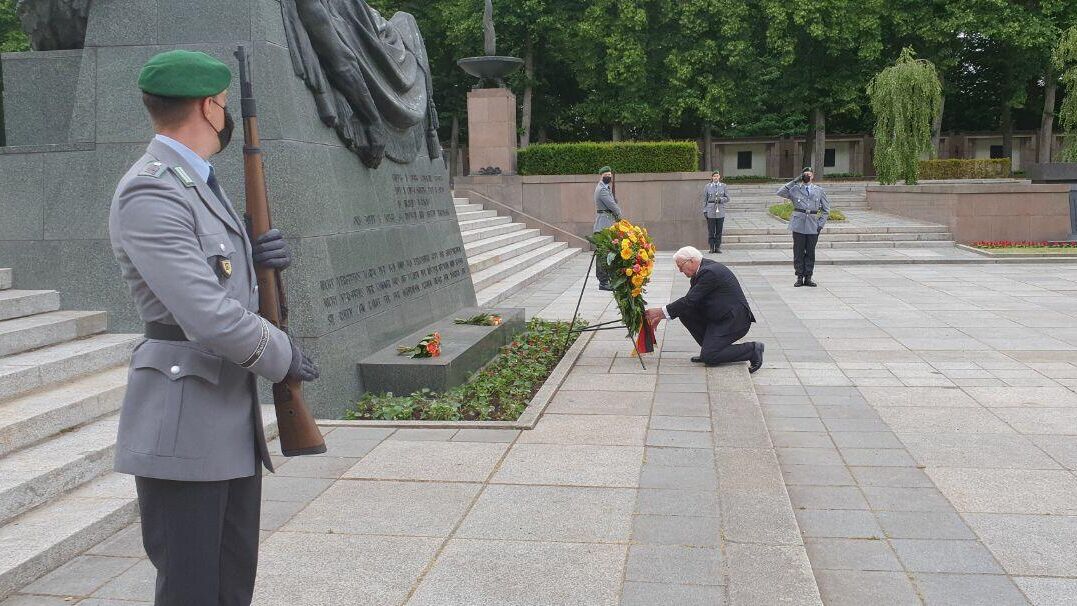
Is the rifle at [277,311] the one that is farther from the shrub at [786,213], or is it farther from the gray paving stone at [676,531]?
the shrub at [786,213]

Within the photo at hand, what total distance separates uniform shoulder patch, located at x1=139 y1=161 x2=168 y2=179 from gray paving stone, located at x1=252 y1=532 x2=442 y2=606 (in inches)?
75.3

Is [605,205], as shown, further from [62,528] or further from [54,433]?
[62,528]

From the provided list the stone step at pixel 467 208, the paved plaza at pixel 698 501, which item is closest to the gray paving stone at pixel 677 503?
the paved plaza at pixel 698 501

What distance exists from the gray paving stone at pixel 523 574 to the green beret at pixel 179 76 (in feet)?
6.83

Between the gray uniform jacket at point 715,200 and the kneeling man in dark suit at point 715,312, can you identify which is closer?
the kneeling man in dark suit at point 715,312

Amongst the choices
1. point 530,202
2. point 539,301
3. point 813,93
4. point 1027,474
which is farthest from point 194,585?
point 813,93

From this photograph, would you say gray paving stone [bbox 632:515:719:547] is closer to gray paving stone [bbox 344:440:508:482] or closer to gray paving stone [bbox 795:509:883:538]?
gray paving stone [bbox 795:509:883:538]

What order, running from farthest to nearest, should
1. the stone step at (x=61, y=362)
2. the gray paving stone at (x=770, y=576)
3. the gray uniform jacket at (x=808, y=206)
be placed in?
1. the gray uniform jacket at (x=808, y=206)
2. the stone step at (x=61, y=362)
3. the gray paving stone at (x=770, y=576)

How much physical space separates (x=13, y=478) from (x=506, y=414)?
3.10 m

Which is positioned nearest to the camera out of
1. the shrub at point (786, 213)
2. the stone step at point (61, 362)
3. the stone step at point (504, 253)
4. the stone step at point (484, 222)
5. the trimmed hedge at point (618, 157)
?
the stone step at point (61, 362)

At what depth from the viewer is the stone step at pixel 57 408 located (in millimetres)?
4531

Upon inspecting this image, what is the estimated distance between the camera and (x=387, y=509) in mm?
4484

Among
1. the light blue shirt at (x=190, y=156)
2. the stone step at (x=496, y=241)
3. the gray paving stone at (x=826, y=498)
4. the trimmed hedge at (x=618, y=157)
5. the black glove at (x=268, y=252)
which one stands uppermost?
the trimmed hedge at (x=618, y=157)

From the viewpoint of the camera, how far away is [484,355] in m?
8.04
